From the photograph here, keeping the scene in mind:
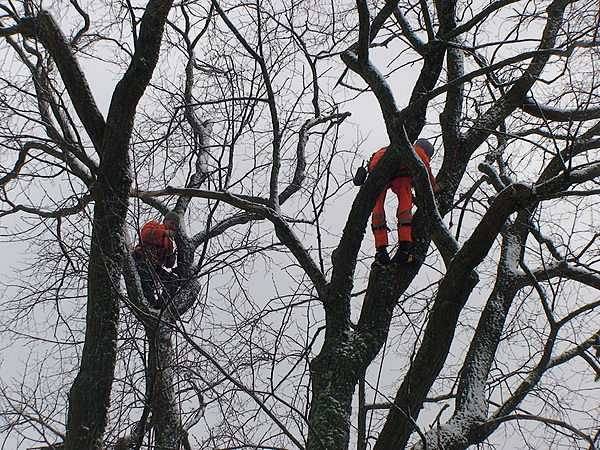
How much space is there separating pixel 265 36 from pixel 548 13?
2199 millimetres

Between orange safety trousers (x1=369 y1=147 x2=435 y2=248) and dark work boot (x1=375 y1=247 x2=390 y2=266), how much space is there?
5cm

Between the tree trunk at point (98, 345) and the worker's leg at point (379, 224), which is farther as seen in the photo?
the worker's leg at point (379, 224)

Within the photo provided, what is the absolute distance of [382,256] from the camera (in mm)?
5820

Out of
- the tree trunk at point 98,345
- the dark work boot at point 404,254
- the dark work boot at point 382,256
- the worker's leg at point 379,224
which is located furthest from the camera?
the worker's leg at point 379,224

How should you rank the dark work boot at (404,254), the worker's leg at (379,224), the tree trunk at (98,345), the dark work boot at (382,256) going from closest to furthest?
the tree trunk at (98,345) < the dark work boot at (404,254) < the dark work boot at (382,256) < the worker's leg at (379,224)

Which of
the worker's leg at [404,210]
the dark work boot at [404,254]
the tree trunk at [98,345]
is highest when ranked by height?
the worker's leg at [404,210]

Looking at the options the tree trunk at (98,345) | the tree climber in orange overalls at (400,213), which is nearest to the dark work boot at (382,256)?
the tree climber in orange overalls at (400,213)

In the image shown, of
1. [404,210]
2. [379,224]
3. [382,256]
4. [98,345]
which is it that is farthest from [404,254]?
[98,345]

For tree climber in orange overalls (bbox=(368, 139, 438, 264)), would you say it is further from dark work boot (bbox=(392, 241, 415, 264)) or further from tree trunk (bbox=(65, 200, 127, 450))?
tree trunk (bbox=(65, 200, 127, 450))

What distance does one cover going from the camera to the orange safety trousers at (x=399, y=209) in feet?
19.0

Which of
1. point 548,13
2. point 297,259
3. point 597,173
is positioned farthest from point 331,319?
point 548,13

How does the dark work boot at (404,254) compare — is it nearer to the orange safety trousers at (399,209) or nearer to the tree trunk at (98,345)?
the orange safety trousers at (399,209)

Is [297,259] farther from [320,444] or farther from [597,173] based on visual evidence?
[597,173]

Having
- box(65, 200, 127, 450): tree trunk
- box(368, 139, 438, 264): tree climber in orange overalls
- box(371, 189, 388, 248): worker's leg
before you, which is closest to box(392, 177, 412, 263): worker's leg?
box(368, 139, 438, 264): tree climber in orange overalls
